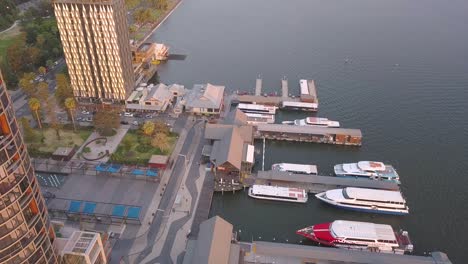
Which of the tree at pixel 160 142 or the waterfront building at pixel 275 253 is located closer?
the waterfront building at pixel 275 253

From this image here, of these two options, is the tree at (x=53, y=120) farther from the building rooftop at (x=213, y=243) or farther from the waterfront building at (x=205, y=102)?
the building rooftop at (x=213, y=243)

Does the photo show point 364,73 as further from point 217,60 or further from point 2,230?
point 2,230

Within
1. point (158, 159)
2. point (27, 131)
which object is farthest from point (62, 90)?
point (158, 159)

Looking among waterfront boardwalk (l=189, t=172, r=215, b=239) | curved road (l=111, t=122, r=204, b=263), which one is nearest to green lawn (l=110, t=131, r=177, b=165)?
curved road (l=111, t=122, r=204, b=263)

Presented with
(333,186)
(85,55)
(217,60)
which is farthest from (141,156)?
(217,60)

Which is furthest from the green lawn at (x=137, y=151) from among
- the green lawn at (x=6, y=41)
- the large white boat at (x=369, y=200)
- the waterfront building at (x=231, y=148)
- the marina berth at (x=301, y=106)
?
the green lawn at (x=6, y=41)

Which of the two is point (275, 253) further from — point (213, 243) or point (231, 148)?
point (231, 148)
